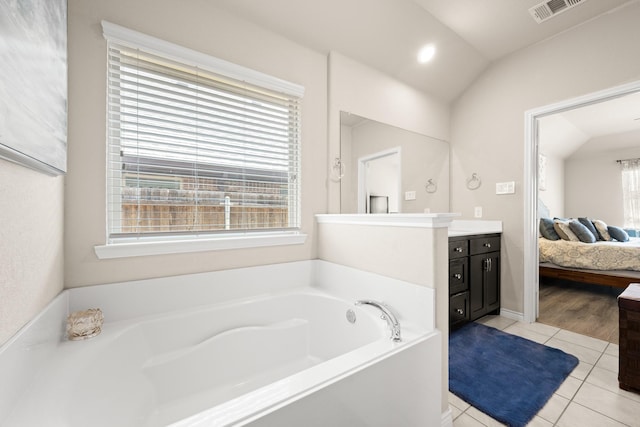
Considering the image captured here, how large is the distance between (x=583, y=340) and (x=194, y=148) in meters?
3.27

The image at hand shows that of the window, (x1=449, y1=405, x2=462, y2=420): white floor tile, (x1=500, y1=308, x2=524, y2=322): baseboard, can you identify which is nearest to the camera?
(x1=449, y1=405, x2=462, y2=420): white floor tile

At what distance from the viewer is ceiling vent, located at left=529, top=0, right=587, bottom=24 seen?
1997 millimetres

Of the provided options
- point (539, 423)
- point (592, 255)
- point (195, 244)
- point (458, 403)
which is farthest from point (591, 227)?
point (195, 244)

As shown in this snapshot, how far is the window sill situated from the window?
6631 mm

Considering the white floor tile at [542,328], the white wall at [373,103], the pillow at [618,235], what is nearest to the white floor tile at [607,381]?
the white floor tile at [542,328]

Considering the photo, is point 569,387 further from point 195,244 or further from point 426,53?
point 426,53

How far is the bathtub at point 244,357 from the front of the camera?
2.68 ft

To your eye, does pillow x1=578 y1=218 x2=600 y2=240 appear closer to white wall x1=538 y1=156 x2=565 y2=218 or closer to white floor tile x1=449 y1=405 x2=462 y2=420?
white wall x1=538 y1=156 x2=565 y2=218

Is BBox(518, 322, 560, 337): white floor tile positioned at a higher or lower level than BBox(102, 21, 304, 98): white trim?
lower

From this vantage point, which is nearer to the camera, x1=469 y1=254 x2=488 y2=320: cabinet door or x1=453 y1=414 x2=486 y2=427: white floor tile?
x1=453 y1=414 x2=486 y2=427: white floor tile

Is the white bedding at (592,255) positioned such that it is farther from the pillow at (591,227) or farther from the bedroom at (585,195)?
the pillow at (591,227)

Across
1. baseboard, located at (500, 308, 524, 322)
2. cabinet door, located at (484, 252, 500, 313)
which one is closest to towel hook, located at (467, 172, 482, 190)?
cabinet door, located at (484, 252, 500, 313)

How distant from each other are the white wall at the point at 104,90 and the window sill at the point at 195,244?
0.04 metres

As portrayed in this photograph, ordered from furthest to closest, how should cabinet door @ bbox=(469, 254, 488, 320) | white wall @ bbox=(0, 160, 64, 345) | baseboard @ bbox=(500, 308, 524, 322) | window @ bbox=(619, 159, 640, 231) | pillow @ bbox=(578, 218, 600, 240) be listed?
1. window @ bbox=(619, 159, 640, 231)
2. pillow @ bbox=(578, 218, 600, 240)
3. baseboard @ bbox=(500, 308, 524, 322)
4. cabinet door @ bbox=(469, 254, 488, 320)
5. white wall @ bbox=(0, 160, 64, 345)
